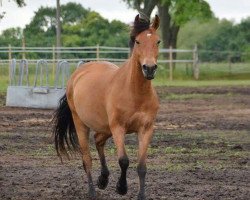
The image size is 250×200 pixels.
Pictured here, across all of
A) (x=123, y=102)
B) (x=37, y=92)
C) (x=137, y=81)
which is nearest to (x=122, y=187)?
(x=123, y=102)

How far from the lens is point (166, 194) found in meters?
10.0

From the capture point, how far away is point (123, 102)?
961 cm

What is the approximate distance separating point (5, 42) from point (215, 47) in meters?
36.5

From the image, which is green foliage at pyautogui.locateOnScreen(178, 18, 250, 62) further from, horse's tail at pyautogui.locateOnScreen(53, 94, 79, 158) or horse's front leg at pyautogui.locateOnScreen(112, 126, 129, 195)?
horse's front leg at pyautogui.locateOnScreen(112, 126, 129, 195)

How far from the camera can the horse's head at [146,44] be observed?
29.4 feet

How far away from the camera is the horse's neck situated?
9.57m

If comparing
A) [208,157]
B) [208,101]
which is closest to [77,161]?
[208,157]

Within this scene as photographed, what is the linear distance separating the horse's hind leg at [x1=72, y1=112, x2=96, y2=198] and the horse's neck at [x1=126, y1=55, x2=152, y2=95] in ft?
4.53

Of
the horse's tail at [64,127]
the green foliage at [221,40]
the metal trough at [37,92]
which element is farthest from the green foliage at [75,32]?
the horse's tail at [64,127]

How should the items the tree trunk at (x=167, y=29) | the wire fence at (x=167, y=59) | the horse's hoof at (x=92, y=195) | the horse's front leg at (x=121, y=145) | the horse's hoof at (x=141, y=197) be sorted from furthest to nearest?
the tree trunk at (x=167, y=29), the wire fence at (x=167, y=59), the horse's hoof at (x=92, y=195), the horse's front leg at (x=121, y=145), the horse's hoof at (x=141, y=197)

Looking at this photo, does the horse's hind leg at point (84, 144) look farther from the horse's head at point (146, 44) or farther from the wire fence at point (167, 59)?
the wire fence at point (167, 59)

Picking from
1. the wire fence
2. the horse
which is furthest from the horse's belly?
the wire fence

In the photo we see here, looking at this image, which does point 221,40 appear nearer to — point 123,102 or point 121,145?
point 123,102

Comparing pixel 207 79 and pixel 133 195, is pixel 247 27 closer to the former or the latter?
pixel 207 79
